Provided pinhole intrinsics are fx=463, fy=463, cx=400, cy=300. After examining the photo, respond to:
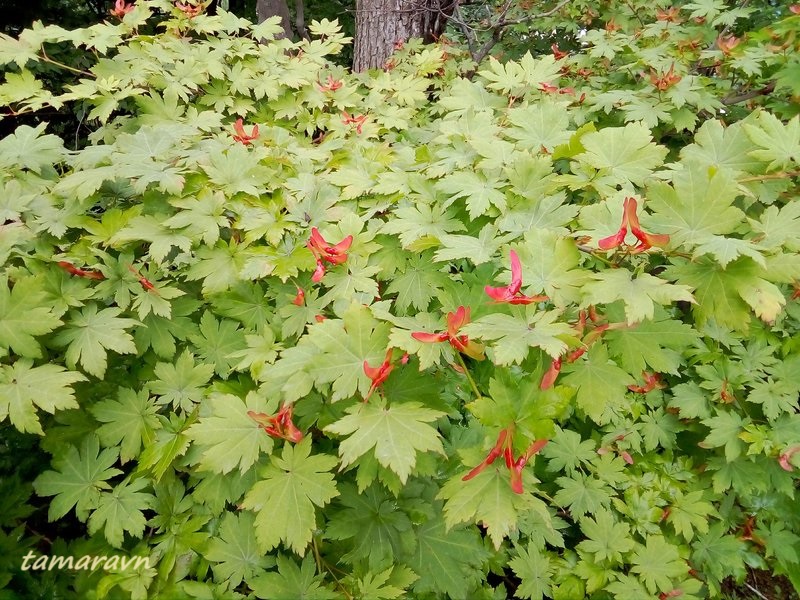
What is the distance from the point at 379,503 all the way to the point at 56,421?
3.94 feet

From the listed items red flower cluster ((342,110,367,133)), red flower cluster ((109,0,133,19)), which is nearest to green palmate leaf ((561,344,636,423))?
red flower cluster ((342,110,367,133))

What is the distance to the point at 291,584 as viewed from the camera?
1511mm

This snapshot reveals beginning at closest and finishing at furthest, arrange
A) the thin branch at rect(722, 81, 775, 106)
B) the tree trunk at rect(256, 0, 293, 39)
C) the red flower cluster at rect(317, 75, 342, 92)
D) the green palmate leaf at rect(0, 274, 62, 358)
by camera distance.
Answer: the green palmate leaf at rect(0, 274, 62, 358) → the thin branch at rect(722, 81, 775, 106) → the red flower cluster at rect(317, 75, 342, 92) → the tree trunk at rect(256, 0, 293, 39)

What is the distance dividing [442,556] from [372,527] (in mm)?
297

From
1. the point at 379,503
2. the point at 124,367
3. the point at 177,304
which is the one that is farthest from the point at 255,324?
the point at 379,503

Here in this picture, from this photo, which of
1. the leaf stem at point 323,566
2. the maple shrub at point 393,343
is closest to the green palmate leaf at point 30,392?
the maple shrub at point 393,343

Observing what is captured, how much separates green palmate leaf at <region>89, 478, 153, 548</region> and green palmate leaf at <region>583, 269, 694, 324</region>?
5.16 feet

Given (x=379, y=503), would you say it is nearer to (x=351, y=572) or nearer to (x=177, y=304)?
(x=351, y=572)

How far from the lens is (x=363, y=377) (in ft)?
4.09

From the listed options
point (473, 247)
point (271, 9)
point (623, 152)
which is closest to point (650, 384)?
point (623, 152)

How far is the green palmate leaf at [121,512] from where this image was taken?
1.54 metres

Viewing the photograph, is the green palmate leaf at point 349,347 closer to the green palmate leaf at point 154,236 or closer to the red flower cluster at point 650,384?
the green palmate leaf at point 154,236

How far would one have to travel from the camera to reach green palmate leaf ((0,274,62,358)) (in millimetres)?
1389

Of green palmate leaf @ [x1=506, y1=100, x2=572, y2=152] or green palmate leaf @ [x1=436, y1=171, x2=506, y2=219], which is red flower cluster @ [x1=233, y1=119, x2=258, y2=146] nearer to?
green palmate leaf @ [x1=436, y1=171, x2=506, y2=219]
